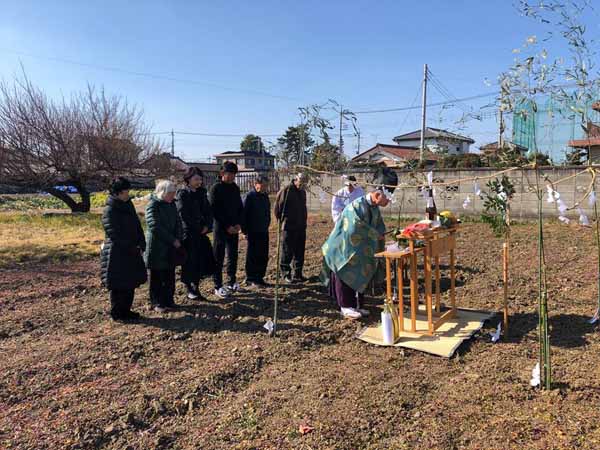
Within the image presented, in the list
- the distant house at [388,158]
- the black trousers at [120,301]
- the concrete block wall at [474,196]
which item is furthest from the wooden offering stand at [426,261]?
the concrete block wall at [474,196]

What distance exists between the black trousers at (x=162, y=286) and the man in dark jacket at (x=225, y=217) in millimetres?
644

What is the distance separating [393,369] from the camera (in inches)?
144

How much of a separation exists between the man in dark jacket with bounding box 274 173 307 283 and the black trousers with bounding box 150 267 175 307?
1694 millimetres

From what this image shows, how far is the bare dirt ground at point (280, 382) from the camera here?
9.16 feet

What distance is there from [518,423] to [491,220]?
1.70 meters

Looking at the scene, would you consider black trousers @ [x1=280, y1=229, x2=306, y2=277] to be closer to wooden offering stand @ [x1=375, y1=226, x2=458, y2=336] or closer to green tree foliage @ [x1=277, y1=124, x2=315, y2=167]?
green tree foliage @ [x1=277, y1=124, x2=315, y2=167]

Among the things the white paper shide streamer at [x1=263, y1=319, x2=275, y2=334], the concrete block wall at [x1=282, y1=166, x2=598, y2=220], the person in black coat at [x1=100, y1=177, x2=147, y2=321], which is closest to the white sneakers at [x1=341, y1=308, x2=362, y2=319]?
the white paper shide streamer at [x1=263, y1=319, x2=275, y2=334]

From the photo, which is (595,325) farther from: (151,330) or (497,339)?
(151,330)

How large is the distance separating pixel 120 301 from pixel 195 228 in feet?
3.72

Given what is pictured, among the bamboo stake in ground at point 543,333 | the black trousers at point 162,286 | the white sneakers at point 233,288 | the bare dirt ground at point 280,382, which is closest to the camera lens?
the bare dirt ground at point 280,382

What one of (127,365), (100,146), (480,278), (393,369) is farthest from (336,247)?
(100,146)

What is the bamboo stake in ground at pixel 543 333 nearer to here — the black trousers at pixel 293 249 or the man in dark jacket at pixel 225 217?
the man in dark jacket at pixel 225 217

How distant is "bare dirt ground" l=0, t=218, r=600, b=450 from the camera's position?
2791 millimetres

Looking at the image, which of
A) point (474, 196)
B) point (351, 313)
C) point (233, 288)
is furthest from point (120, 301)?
point (474, 196)
